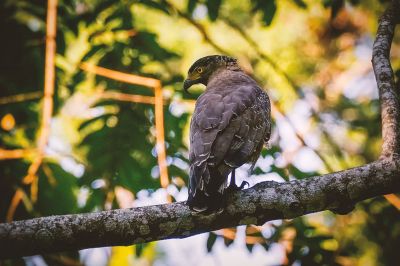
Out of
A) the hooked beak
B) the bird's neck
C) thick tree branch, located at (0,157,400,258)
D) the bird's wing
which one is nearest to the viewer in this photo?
thick tree branch, located at (0,157,400,258)

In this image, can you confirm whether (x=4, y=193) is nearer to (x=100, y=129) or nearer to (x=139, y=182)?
(x=100, y=129)

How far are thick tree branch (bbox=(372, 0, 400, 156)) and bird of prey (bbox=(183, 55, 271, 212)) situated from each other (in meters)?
1.00

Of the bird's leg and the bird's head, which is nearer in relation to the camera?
the bird's leg

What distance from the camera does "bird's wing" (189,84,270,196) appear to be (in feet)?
11.7

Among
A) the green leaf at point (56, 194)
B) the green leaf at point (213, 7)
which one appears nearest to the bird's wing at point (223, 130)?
the green leaf at point (213, 7)

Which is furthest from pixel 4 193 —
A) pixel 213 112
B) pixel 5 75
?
pixel 213 112

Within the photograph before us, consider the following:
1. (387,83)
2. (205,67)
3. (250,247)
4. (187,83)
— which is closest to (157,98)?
(187,83)

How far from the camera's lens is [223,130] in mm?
3930

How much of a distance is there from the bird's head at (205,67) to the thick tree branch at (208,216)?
2.32 metres

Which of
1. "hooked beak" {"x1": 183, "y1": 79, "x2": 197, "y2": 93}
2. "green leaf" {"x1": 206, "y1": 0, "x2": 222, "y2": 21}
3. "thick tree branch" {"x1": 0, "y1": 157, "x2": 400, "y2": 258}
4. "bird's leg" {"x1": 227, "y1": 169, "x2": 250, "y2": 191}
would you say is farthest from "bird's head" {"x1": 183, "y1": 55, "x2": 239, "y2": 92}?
"thick tree branch" {"x1": 0, "y1": 157, "x2": 400, "y2": 258}

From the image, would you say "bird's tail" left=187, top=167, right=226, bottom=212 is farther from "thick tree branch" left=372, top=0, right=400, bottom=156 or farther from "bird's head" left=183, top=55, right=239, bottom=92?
"bird's head" left=183, top=55, right=239, bottom=92

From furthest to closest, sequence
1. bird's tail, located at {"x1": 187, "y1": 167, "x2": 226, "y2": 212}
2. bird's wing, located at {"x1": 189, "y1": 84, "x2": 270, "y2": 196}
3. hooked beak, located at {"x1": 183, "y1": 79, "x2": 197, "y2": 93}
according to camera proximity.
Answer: hooked beak, located at {"x1": 183, "y1": 79, "x2": 197, "y2": 93} → bird's wing, located at {"x1": 189, "y1": 84, "x2": 270, "y2": 196} → bird's tail, located at {"x1": 187, "y1": 167, "x2": 226, "y2": 212}

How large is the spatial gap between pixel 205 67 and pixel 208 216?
8.54 ft

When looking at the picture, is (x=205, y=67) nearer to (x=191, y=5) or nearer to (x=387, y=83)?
(x=191, y=5)
